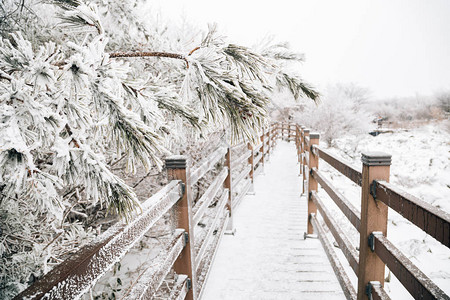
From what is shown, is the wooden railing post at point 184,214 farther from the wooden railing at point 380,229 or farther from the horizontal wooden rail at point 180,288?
the wooden railing at point 380,229

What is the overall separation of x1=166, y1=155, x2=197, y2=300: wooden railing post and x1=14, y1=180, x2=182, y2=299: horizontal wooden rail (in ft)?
1.54

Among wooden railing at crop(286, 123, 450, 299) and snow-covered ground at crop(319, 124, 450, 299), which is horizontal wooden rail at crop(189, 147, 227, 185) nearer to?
wooden railing at crop(286, 123, 450, 299)

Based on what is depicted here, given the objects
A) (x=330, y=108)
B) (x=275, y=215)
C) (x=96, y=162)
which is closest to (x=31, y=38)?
(x=96, y=162)

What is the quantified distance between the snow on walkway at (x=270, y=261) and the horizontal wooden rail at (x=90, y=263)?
1522 millimetres

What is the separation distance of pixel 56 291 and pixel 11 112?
641 millimetres

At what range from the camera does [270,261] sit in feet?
9.20

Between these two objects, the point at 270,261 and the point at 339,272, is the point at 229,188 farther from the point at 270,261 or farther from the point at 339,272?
the point at 339,272

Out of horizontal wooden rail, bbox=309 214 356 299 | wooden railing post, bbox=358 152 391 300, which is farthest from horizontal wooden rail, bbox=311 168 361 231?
horizontal wooden rail, bbox=309 214 356 299

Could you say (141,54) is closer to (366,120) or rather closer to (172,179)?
(172,179)

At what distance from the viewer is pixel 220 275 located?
2.59 m

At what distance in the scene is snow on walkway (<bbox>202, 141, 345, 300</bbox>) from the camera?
7.63ft

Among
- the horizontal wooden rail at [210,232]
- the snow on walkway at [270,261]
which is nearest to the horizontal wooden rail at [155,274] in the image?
the horizontal wooden rail at [210,232]

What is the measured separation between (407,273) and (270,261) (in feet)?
5.97

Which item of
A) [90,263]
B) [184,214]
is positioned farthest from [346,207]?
[90,263]
